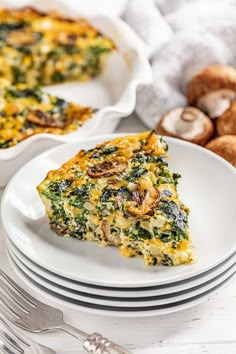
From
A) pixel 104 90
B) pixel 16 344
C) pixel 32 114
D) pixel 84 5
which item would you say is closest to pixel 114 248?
pixel 16 344

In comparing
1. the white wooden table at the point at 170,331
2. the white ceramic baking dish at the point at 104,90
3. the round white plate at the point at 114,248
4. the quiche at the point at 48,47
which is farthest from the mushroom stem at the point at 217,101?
the white wooden table at the point at 170,331

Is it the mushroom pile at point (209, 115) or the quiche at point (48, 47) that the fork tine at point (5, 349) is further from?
the quiche at point (48, 47)

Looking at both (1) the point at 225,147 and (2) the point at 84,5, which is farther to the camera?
(2) the point at 84,5

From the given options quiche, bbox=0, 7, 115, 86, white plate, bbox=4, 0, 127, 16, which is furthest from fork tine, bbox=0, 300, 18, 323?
white plate, bbox=4, 0, 127, 16

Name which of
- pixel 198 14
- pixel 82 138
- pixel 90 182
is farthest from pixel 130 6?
pixel 90 182

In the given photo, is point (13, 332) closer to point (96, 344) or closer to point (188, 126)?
point (96, 344)
